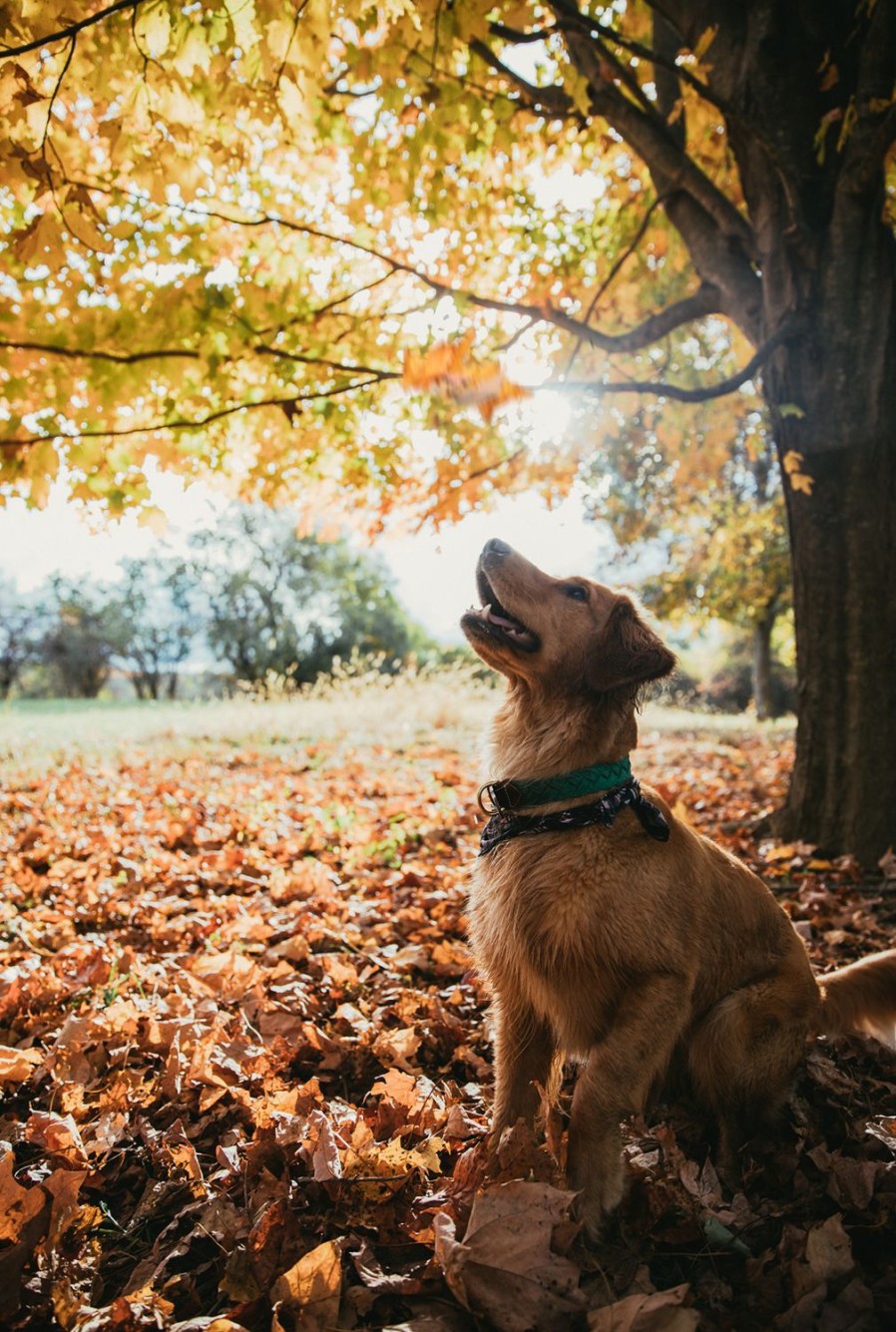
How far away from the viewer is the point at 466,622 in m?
2.86

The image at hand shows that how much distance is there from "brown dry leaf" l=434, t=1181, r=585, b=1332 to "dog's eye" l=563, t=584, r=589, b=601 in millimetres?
1940

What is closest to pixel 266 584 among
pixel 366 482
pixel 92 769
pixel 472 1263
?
pixel 92 769

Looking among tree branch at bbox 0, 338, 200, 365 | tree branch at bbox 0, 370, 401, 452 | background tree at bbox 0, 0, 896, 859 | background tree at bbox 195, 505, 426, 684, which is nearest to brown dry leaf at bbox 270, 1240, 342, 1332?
background tree at bbox 0, 0, 896, 859

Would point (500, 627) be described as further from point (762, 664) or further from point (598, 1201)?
point (762, 664)

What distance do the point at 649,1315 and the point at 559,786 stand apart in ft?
4.49

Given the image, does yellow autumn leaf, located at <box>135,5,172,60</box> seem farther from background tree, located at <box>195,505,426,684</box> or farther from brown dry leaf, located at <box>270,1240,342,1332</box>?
background tree, located at <box>195,505,426,684</box>

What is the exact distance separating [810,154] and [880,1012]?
4668mm

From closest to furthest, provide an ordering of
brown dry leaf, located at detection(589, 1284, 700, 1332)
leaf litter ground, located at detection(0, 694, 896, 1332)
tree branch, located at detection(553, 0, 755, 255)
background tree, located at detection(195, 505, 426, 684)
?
brown dry leaf, located at detection(589, 1284, 700, 1332)
leaf litter ground, located at detection(0, 694, 896, 1332)
tree branch, located at detection(553, 0, 755, 255)
background tree, located at detection(195, 505, 426, 684)

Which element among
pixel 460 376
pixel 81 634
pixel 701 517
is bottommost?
Result: pixel 81 634

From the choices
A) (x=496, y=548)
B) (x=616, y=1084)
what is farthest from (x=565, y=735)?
(x=616, y=1084)

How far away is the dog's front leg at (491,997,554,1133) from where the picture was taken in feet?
7.85

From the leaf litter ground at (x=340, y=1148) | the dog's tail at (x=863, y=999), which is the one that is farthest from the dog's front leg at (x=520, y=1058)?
the dog's tail at (x=863, y=999)

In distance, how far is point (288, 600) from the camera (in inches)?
1304

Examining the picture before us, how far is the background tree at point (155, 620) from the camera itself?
37188 millimetres
